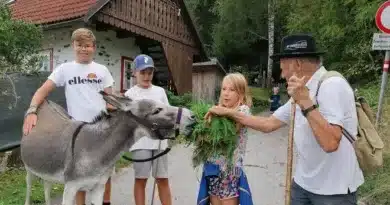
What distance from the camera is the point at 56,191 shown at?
A: 237 inches

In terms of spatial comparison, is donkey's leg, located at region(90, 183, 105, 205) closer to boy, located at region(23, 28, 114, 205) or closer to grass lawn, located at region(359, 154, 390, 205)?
boy, located at region(23, 28, 114, 205)

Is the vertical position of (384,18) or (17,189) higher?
(384,18)

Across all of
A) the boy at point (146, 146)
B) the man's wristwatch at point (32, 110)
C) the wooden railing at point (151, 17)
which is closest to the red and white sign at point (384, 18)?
the boy at point (146, 146)

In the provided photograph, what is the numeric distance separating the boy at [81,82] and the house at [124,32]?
8.36 metres

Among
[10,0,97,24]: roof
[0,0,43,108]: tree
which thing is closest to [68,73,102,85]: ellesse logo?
[0,0,43,108]: tree

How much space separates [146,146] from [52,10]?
1105 centimetres

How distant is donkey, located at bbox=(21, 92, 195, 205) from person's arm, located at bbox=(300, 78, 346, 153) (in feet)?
3.93

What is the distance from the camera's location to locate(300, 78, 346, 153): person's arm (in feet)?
7.42

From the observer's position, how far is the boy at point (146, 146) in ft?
14.0

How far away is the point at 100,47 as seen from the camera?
1385cm

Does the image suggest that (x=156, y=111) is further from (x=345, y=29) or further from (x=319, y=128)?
(x=345, y=29)

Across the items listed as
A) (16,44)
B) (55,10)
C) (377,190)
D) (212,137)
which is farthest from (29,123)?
(55,10)

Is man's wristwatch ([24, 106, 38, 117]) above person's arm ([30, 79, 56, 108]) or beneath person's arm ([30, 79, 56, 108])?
beneath

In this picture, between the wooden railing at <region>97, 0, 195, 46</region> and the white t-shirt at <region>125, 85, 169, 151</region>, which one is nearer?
the white t-shirt at <region>125, 85, 169, 151</region>
